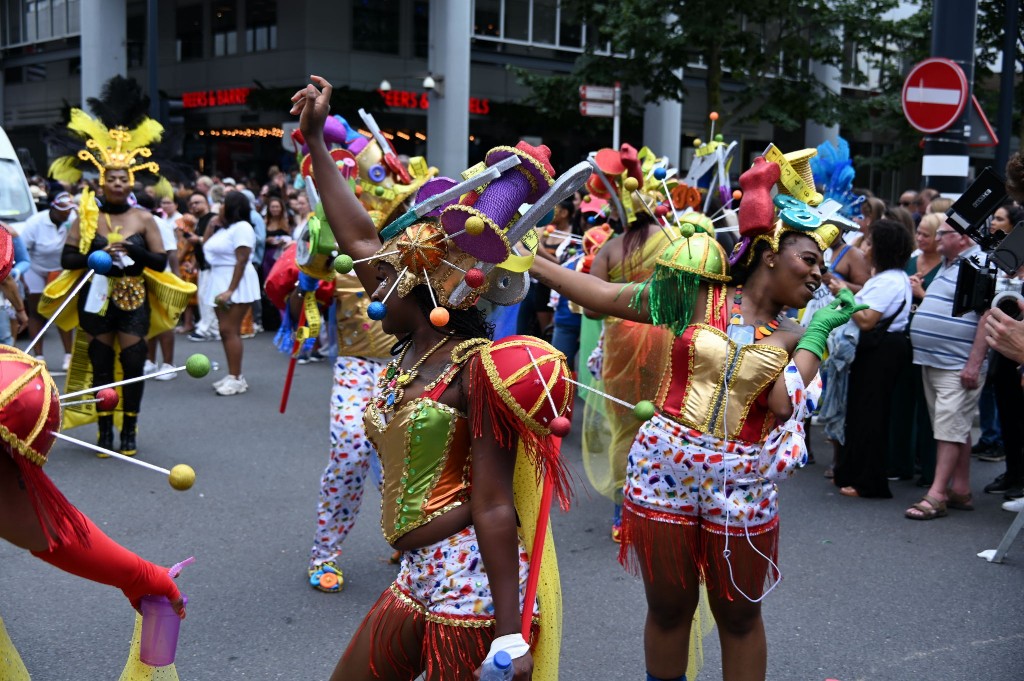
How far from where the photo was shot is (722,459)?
2.98 metres

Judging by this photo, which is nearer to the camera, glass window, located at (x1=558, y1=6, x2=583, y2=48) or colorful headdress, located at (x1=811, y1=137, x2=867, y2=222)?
colorful headdress, located at (x1=811, y1=137, x2=867, y2=222)

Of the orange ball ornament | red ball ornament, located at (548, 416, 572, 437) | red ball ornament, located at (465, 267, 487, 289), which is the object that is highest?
red ball ornament, located at (465, 267, 487, 289)

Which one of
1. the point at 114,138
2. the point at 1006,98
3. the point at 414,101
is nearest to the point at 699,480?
the point at 114,138

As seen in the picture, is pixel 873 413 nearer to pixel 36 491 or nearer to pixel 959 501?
pixel 959 501

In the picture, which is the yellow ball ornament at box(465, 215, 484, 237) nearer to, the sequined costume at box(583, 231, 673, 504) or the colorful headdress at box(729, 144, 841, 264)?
the colorful headdress at box(729, 144, 841, 264)

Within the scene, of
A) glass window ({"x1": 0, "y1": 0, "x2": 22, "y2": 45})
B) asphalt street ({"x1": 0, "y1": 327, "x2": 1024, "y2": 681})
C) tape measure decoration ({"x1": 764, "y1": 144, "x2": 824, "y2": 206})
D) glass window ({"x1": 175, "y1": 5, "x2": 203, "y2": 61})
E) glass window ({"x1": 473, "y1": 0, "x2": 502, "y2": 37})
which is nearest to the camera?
tape measure decoration ({"x1": 764, "y1": 144, "x2": 824, "y2": 206})

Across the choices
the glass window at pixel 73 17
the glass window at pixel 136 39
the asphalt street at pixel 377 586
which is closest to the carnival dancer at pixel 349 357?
the asphalt street at pixel 377 586

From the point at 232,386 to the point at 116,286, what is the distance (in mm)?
2404

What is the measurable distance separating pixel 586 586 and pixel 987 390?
4.17m

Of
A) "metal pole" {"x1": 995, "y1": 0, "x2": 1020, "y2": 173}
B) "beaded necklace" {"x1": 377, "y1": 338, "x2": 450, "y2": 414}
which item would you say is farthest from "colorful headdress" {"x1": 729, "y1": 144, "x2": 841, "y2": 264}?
"metal pole" {"x1": 995, "y1": 0, "x2": 1020, "y2": 173}

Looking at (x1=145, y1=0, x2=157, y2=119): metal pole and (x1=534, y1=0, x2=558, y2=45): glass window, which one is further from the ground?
(x1=534, y1=0, x2=558, y2=45): glass window

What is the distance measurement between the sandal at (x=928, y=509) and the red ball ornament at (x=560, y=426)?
441 cm

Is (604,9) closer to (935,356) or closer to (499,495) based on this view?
(935,356)

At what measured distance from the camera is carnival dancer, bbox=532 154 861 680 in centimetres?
297
